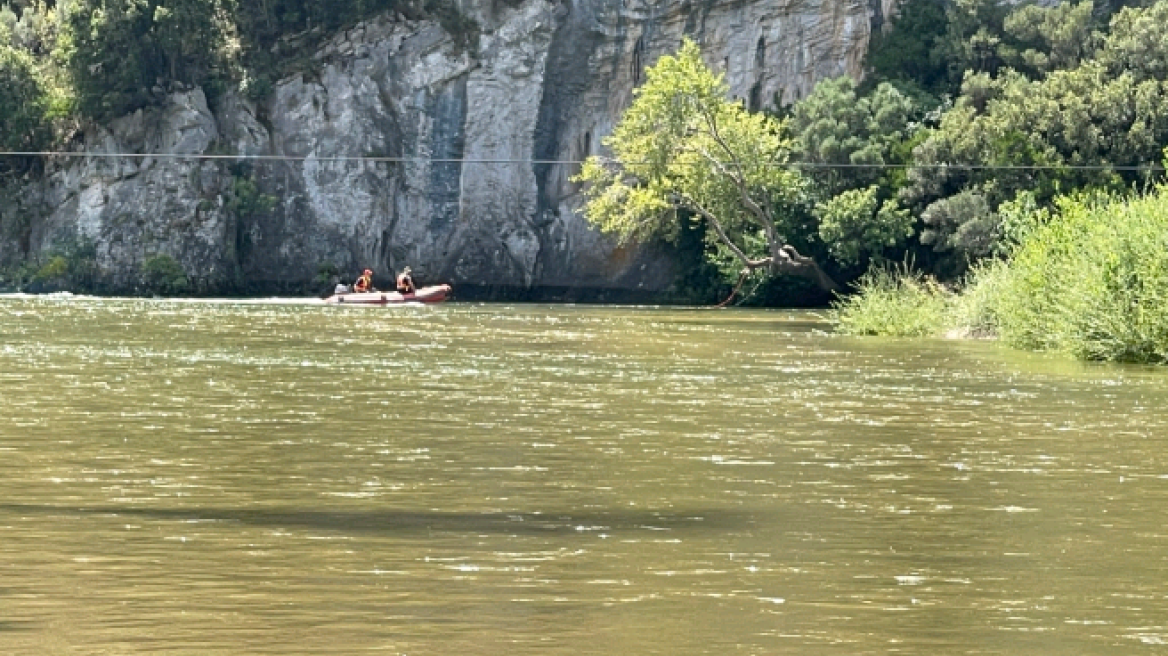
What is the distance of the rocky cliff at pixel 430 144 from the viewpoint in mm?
77312

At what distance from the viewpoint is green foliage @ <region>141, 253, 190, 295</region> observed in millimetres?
73812

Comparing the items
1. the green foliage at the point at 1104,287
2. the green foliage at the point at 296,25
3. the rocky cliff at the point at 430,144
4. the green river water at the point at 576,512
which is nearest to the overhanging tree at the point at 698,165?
the rocky cliff at the point at 430,144

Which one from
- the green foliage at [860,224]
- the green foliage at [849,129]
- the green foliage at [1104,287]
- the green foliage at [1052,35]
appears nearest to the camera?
the green foliage at [1104,287]

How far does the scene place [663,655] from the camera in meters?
9.52

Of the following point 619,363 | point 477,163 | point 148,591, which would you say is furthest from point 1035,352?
point 477,163

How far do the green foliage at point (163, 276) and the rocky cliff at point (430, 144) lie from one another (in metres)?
3.24

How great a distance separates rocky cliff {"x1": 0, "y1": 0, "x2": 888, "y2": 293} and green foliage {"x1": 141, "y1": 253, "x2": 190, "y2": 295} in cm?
324

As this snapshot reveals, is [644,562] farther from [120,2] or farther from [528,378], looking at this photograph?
[120,2]

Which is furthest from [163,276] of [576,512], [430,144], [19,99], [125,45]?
[576,512]

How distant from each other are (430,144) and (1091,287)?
156 ft

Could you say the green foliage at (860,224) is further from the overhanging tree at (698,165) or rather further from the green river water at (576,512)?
the green river water at (576,512)

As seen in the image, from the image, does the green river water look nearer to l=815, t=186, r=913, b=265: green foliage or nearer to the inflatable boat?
the inflatable boat

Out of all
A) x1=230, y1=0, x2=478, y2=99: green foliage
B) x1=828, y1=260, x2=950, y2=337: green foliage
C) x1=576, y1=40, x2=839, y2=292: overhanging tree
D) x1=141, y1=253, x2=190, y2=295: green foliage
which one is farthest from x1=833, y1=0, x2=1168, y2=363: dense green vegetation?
x1=141, y1=253, x2=190, y2=295: green foliage

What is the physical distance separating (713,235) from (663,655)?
55648 millimetres
